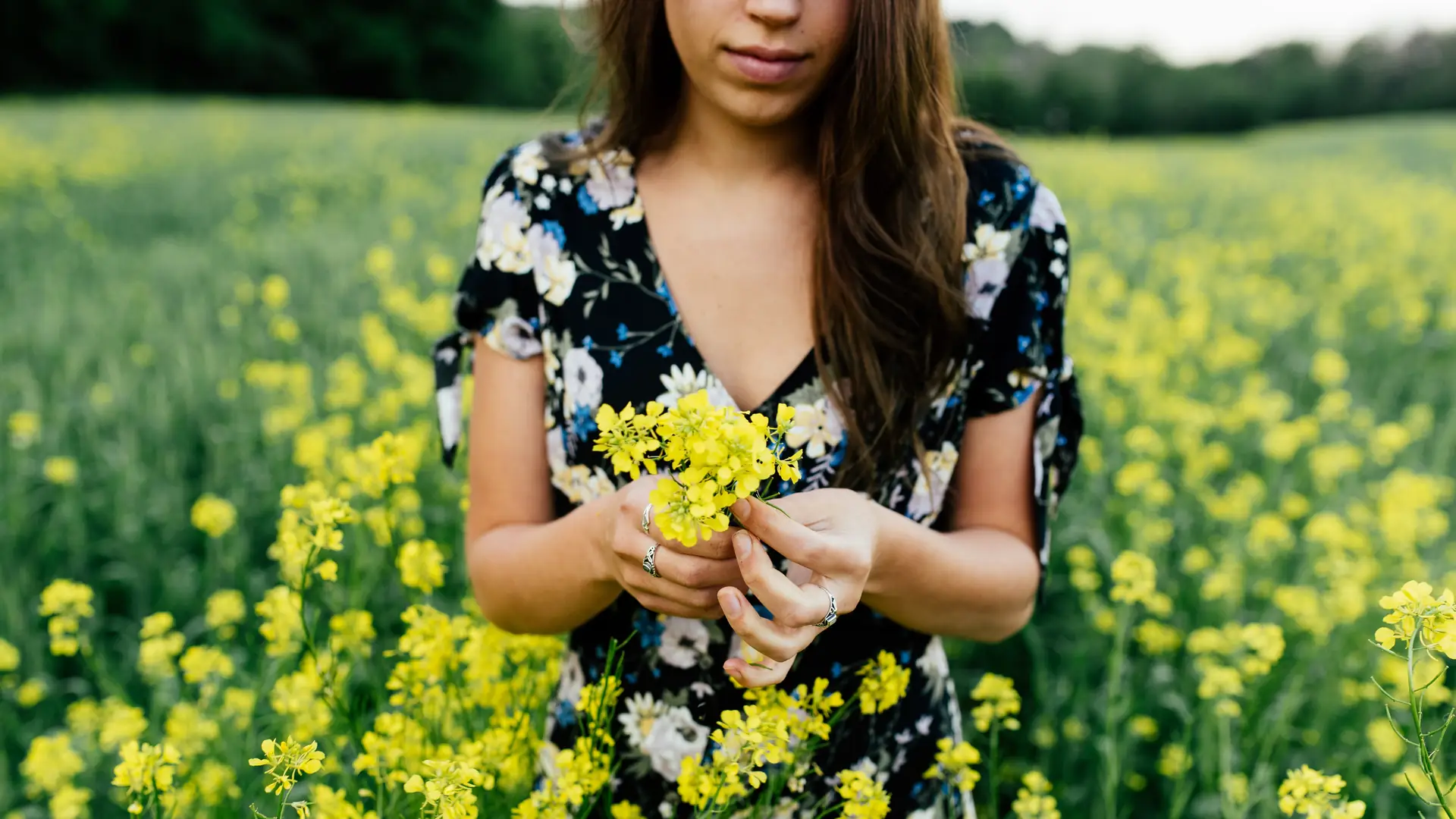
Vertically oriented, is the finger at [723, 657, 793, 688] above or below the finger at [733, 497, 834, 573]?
below

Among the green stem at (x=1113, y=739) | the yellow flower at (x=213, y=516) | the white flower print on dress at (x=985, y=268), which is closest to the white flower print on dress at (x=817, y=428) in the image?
the white flower print on dress at (x=985, y=268)

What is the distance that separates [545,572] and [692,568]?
1.12ft

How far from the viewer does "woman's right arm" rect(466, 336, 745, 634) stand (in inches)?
39.9

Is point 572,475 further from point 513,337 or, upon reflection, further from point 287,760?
point 287,760

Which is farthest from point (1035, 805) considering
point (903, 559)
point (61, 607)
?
point (61, 607)

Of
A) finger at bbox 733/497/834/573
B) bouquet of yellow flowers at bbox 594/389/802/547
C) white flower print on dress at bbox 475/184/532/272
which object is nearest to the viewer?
bouquet of yellow flowers at bbox 594/389/802/547

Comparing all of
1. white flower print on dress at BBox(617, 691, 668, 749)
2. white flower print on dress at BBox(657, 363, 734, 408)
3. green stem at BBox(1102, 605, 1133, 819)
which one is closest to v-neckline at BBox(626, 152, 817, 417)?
white flower print on dress at BBox(657, 363, 734, 408)

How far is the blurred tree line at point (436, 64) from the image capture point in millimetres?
30859

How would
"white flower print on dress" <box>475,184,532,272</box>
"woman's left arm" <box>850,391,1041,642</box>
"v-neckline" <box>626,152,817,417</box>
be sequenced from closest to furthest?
"woman's left arm" <box>850,391,1041,642</box>, "v-neckline" <box>626,152,817,417</box>, "white flower print on dress" <box>475,184,532,272</box>

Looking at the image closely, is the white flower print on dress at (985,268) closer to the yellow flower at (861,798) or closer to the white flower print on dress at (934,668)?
the white flower print on dress at (934,668)

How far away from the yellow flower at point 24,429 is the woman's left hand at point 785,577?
2683 millimetres

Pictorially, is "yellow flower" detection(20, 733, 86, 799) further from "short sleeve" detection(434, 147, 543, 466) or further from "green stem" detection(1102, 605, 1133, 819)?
"green stem" detection(1102, 605, 1133, 819)

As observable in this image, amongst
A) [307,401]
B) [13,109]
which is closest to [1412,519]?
[307,401]

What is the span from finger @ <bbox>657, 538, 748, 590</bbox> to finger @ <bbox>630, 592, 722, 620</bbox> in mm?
44
